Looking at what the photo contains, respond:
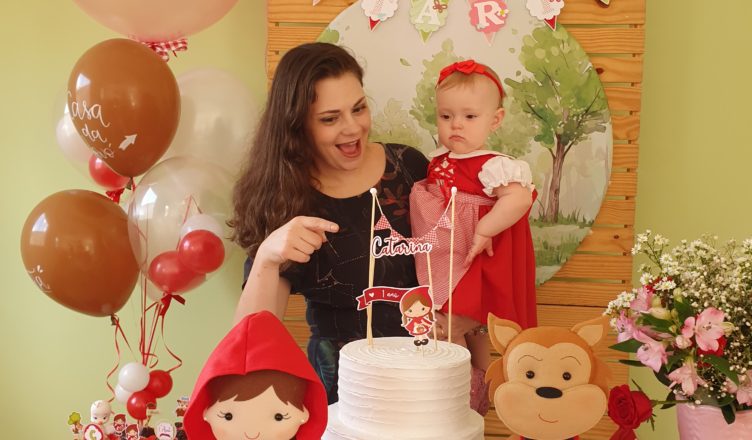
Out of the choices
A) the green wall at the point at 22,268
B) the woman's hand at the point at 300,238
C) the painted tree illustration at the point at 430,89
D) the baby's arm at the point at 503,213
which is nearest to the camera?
the woman's hand at the point at 300,238

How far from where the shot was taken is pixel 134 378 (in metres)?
1.98

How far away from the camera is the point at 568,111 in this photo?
2.15 meters

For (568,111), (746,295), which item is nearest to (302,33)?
(568,111)

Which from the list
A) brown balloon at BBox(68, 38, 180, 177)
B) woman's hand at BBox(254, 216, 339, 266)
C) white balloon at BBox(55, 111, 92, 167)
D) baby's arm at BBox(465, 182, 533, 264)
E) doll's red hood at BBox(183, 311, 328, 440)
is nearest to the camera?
doll's red hood at BBox(183, 311, 328, 440)

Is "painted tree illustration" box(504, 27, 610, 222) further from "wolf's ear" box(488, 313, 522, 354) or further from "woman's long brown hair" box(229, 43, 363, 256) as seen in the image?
"wolf's ear" box(488, 313, 522, 354)

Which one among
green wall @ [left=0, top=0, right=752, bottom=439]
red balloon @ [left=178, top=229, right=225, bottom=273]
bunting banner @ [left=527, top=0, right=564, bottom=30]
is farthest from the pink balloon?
bunting banner @ [left=527, top=0, right=564, bottom=30]

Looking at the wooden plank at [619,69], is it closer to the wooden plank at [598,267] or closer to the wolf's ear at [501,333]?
the wooden plank at [598,267]

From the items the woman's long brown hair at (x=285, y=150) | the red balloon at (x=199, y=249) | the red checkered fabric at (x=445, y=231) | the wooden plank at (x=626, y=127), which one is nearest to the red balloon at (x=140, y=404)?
the red balloon at (x=199, y=249)

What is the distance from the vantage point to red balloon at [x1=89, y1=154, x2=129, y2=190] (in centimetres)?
211

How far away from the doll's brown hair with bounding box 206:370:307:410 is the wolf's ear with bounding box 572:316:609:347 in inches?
19.8

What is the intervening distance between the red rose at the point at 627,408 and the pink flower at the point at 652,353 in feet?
0.20

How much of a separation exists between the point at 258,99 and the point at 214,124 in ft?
0.76

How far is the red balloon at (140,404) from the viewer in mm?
1978

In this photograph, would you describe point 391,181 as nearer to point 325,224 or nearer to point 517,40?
point 325,224
